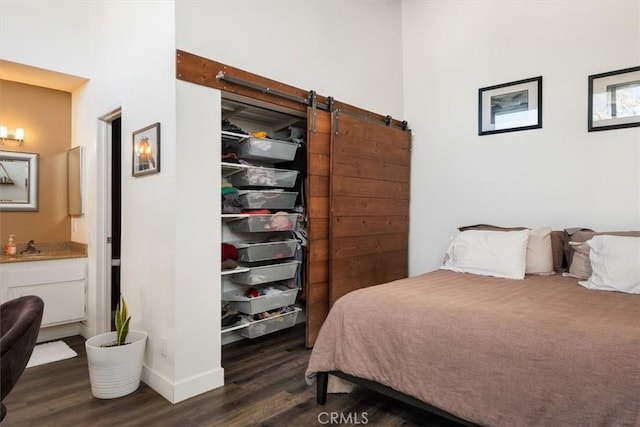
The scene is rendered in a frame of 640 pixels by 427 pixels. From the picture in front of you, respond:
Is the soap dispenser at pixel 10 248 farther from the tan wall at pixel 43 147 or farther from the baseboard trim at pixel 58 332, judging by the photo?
the baseboard trim at pixel 58 332

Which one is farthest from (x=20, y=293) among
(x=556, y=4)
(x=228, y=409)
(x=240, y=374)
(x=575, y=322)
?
(x=556, y=4)

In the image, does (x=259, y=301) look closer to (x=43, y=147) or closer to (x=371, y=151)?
(x=371, y=151)

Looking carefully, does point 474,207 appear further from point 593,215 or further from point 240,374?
point 240,374

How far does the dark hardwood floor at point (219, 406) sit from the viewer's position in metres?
2.04

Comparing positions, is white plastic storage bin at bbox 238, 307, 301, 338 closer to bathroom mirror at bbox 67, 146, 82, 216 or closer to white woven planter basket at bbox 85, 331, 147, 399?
white woven planter basket at bbox 85, 331, 147, 399

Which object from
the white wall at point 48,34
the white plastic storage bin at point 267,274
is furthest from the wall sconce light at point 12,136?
the white plastic storage bin at point 267,274

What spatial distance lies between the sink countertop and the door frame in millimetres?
246

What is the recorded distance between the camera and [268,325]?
3.13m

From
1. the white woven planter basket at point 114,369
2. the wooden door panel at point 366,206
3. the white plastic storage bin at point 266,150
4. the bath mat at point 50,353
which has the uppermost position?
the white plastic storage bin at point 266,150

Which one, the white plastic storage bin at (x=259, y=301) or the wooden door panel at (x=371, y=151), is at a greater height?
the wooden door panel at (x=371, y=151)

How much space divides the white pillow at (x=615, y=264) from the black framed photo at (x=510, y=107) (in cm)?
125

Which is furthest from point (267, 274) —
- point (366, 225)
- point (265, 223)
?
point (366, 225)

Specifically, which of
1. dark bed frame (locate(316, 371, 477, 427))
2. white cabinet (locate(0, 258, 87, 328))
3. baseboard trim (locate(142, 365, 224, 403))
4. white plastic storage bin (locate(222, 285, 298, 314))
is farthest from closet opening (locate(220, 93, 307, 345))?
white cabinet (locate(0, 258, 87, 328))

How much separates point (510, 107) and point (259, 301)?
8.90 feet
